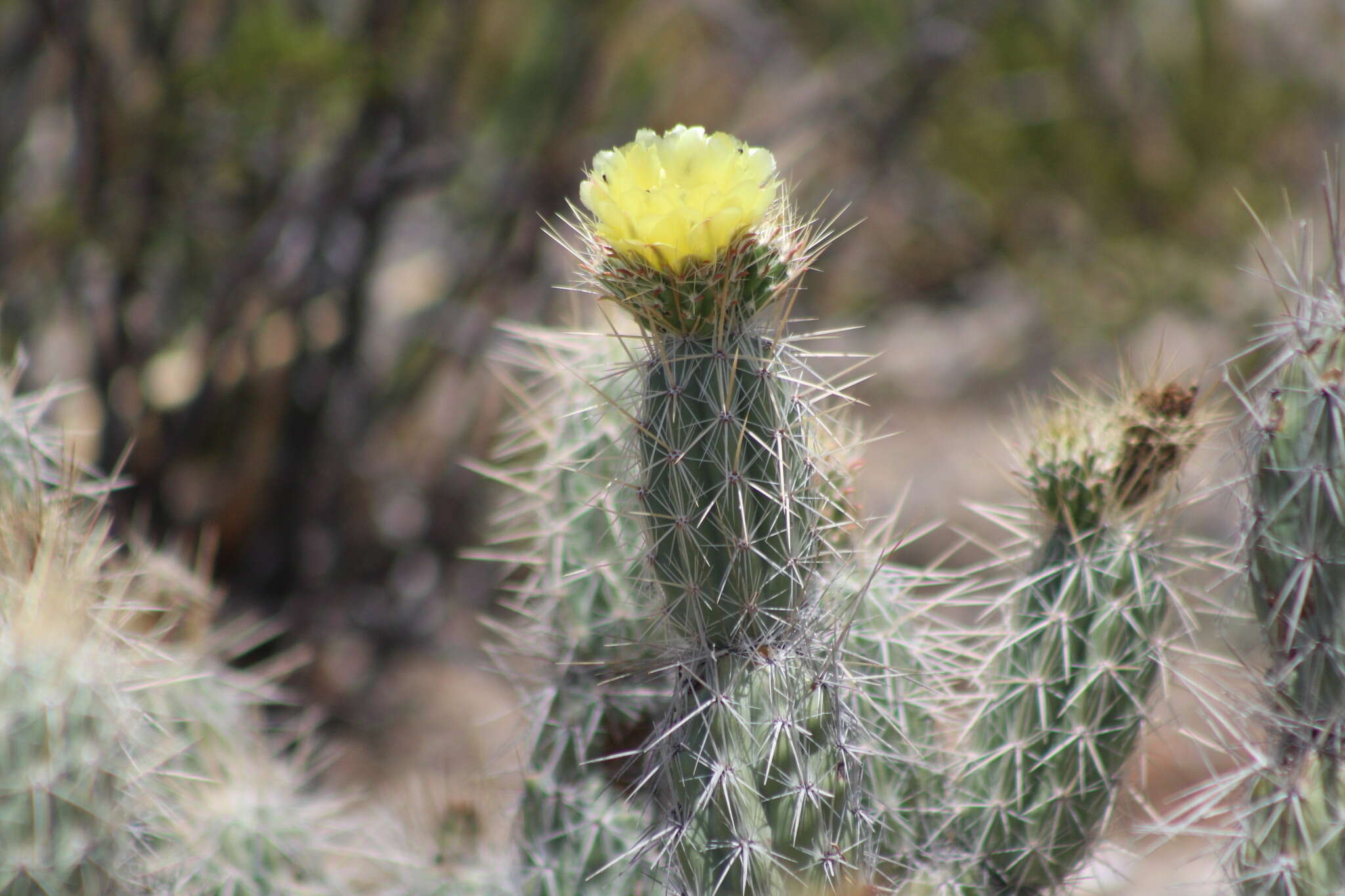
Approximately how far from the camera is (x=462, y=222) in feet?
14.0

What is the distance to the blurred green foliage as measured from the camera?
3.41m

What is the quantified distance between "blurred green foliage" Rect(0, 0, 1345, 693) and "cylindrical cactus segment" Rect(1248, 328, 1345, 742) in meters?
2.66

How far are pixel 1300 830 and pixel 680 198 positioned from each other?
41.1 inches

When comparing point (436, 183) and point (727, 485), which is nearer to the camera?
point (727, 485)

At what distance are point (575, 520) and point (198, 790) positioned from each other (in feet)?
2.68

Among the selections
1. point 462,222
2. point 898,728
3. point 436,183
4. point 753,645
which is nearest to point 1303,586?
point 898,728

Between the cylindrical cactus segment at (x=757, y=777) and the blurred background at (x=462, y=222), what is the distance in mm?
1313

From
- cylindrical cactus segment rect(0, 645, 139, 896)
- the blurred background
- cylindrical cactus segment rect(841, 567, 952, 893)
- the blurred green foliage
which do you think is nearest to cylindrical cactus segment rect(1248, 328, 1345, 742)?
cylindrical cactus segment rect(841, 567, 952, 893)

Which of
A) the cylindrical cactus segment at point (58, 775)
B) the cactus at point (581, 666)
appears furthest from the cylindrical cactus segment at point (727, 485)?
the cylindrical cactus segment at point (58, 775)

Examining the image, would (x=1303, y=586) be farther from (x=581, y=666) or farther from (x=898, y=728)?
(x=581, y=666)

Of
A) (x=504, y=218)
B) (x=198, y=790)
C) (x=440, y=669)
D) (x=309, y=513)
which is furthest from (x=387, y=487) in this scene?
(x=198, y=790)

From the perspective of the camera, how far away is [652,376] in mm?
1322

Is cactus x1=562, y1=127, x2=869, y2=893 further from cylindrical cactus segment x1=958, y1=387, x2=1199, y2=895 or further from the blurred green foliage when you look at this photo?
the blurred green foliage

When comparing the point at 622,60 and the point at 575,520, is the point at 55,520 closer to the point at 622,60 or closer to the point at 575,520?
the point at 575,520
